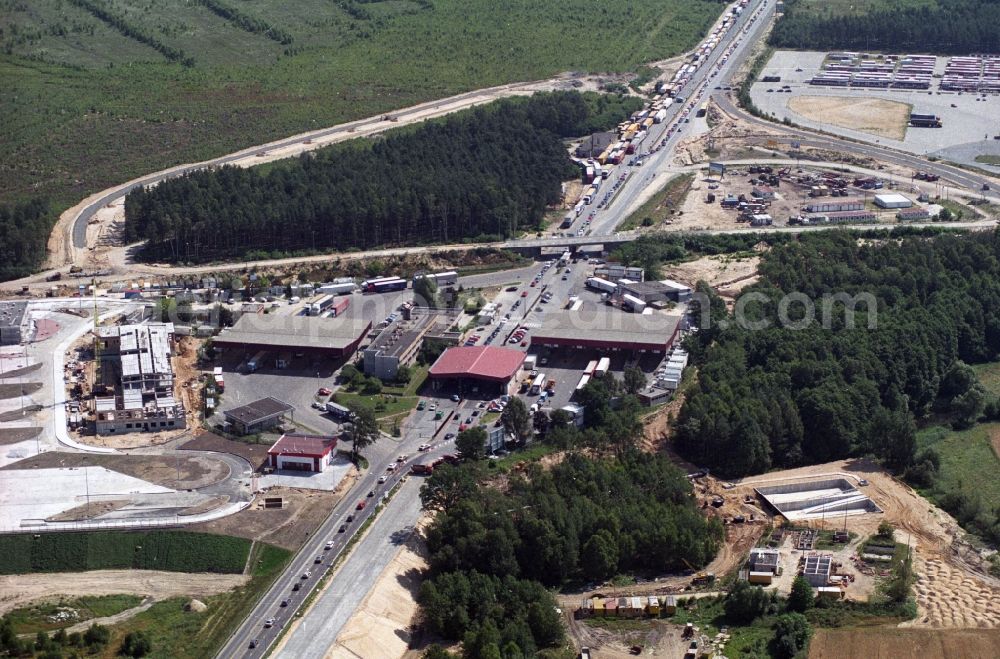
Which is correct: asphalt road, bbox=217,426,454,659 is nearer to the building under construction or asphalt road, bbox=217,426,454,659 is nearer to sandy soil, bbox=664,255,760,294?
the building under construction

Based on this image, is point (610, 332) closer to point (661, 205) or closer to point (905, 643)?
point (661, 205)

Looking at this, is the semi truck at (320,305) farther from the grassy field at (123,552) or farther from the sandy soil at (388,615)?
the sandy soil at (388,615)

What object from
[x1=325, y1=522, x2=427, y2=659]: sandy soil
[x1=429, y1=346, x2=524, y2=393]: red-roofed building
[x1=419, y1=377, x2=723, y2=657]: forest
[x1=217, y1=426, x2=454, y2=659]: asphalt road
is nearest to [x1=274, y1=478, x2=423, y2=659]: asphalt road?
[x1=217, y1=426, x2=454, y2=659]: asphalt road

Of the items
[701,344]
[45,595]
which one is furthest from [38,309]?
[701,344]

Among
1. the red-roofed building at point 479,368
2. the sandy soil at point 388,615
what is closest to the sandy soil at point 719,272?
the red-roofed building at point 479,368

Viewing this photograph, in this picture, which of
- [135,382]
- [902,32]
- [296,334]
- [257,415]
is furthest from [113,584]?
[902,32]

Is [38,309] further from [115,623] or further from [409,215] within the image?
[115,623]
